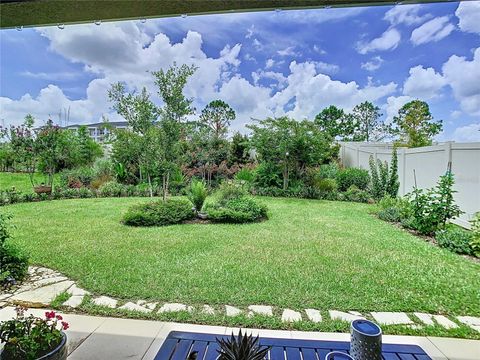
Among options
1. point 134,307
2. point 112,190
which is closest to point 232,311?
point 134,307

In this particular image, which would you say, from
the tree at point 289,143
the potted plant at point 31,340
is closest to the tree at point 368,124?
the tree at point 289,143

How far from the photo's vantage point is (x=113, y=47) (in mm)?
5578

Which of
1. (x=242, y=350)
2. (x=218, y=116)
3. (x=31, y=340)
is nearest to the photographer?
(x=242, y=350)

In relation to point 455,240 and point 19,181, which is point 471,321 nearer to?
point 455,240

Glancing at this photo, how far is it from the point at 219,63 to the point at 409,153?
5.74 meters

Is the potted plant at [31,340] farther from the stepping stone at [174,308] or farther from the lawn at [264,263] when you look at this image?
the lawn at [264,263]

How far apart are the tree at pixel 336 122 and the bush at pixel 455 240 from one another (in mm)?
9122

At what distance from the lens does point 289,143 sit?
988cm

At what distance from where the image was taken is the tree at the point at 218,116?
37.6 feet

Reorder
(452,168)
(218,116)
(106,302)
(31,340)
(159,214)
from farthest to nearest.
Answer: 1. (218,116)
2. (159,214)
3. (452,168)
4. (106,302)
5. (31,340)

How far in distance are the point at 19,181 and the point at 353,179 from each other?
38.3 feet

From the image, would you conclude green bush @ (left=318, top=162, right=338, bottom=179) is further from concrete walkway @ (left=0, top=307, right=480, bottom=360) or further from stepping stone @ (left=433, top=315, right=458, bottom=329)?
concrete walkway @ (left=0, top=307, right=480, bottom=360)

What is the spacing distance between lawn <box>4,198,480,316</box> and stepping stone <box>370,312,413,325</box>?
78mm

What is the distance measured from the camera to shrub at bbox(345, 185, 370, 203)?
29.9 ft
